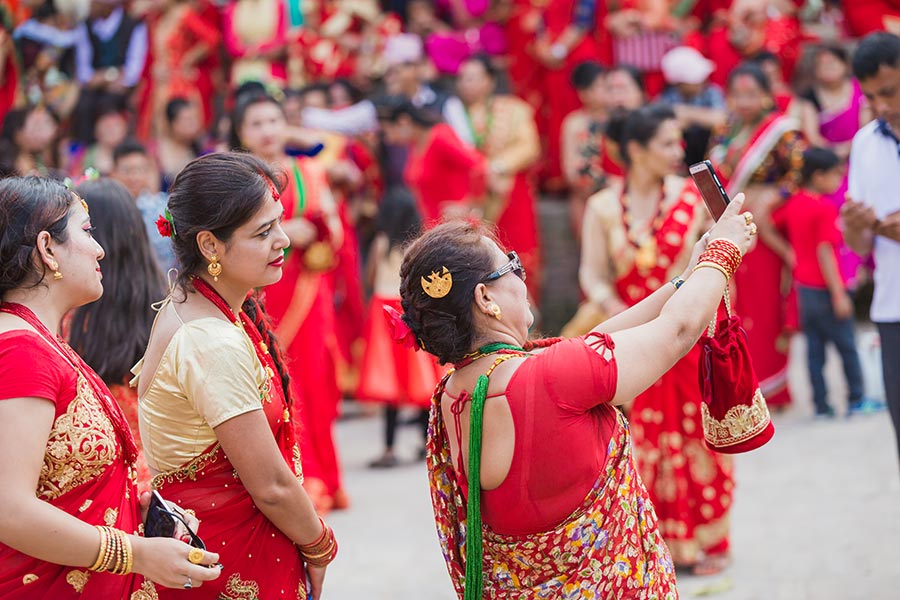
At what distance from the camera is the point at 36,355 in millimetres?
2156

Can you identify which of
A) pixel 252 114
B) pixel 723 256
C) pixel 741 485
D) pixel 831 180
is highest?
pixel 252 114

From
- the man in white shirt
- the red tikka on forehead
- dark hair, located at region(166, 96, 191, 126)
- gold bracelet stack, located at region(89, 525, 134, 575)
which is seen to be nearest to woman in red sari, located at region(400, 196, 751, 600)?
the red tikka on forehead

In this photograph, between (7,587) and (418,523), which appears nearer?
(7,587)

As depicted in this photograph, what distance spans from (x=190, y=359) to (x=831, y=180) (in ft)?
18.1

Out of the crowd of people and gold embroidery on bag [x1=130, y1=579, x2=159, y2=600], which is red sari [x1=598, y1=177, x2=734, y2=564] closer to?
the crowd of people

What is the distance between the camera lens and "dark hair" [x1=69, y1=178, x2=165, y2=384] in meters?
3.32

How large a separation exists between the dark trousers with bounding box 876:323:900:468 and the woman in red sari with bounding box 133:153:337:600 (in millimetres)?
2288

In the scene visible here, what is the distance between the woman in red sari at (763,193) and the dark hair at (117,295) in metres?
4.37

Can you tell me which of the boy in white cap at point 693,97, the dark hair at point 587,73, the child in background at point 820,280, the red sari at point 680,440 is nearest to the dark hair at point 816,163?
the child in background at point 820,280

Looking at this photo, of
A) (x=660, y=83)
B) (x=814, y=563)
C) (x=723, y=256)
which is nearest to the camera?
(x=723, y=256)

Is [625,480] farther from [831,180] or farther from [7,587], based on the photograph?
[831,180]

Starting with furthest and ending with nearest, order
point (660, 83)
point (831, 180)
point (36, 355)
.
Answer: point (660, 83) < point (831, 180) < point (36, 355)

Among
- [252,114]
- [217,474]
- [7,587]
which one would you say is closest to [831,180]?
[252,114]

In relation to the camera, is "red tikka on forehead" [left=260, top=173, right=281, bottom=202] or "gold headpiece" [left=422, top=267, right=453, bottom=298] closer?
"gold headpiece" [left=422, top=267, right=453, bottom=298]
